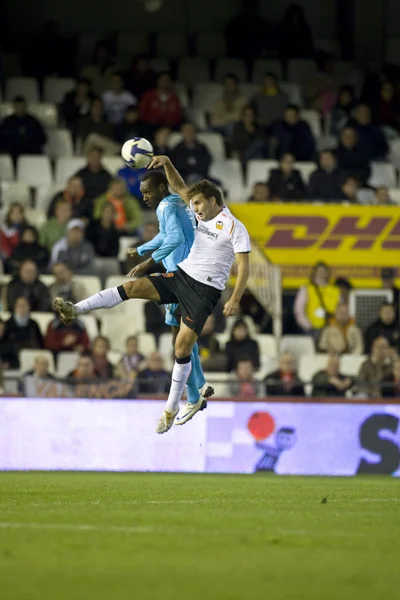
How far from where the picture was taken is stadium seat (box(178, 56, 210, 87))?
26703 mm

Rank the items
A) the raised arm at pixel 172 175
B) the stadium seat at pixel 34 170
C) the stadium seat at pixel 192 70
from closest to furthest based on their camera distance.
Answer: the raised arm at pixel 172 175 → the stadium seat at pixel 34 170 → the stadium seat at pixel 192 70

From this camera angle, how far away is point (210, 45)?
92.4 feet

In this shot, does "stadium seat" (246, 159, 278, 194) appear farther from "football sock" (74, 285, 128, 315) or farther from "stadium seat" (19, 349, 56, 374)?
"football sock" (74, 285, 128, 315)

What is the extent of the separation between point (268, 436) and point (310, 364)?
230 centimetres

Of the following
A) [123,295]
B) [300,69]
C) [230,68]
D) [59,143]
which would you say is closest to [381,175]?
[300,69]

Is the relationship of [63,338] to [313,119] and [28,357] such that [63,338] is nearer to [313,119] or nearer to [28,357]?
[28,357]

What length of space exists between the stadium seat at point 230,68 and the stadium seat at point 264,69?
24 cm

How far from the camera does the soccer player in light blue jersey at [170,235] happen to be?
12.3 m

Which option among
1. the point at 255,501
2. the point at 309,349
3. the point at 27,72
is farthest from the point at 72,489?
the point at 27,72

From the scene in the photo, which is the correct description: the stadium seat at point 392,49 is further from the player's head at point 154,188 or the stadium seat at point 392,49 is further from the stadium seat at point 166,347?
the player's head at point 154,188

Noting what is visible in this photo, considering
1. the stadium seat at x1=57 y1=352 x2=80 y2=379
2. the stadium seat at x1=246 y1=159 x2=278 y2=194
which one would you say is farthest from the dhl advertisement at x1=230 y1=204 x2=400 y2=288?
the stadium seat at x1=57 y1=352 x2=80 y2=379

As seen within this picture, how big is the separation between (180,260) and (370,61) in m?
16.5

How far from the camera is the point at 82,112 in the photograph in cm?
2402

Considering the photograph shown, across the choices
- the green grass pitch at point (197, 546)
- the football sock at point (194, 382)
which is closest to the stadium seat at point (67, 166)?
the football sock at point (194, 382)
